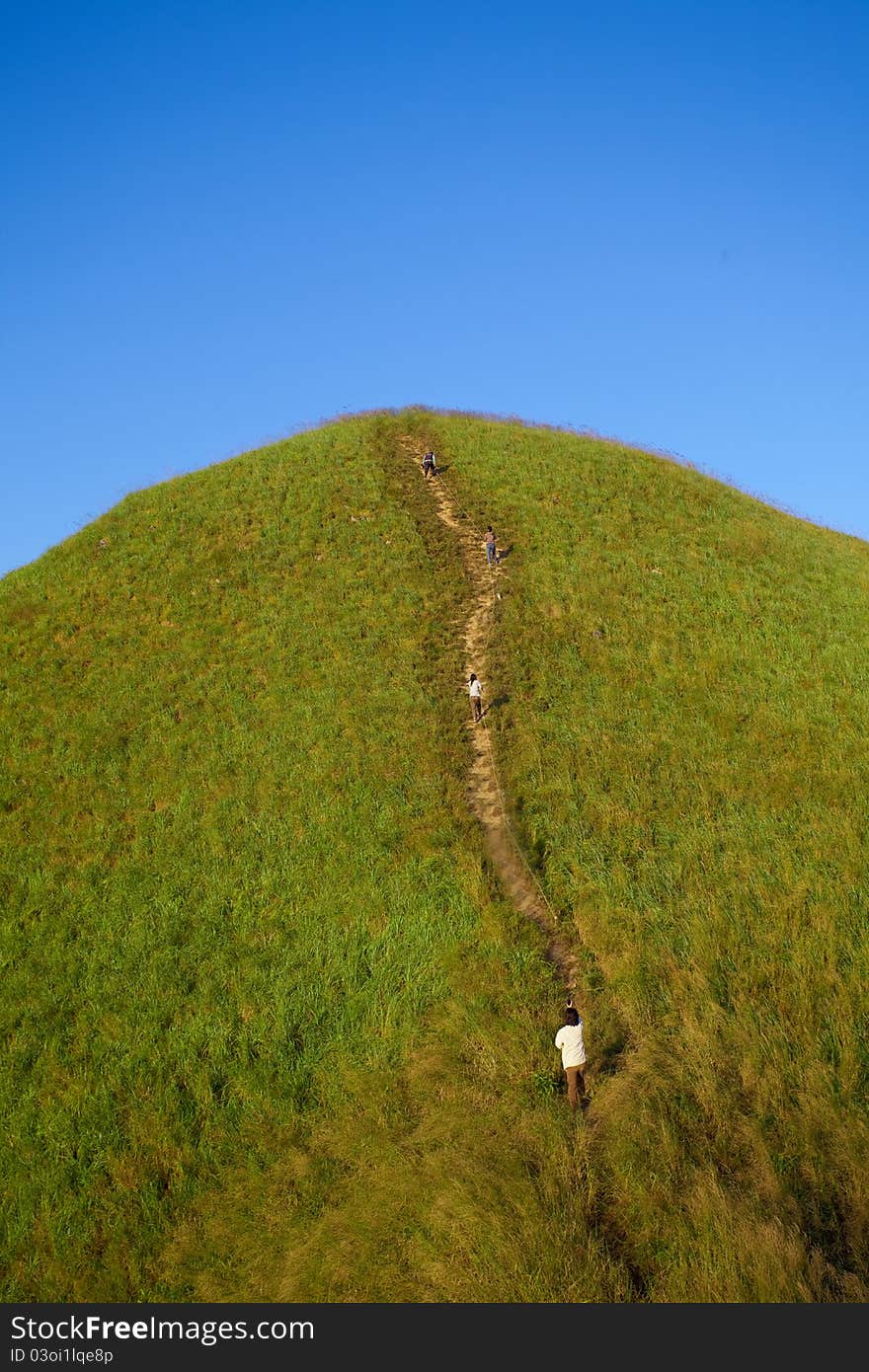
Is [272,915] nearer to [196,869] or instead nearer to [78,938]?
[196,869]

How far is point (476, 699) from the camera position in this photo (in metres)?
26.7

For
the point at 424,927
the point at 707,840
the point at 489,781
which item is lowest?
the point at 424,927

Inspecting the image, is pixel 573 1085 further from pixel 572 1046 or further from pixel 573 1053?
pixel 572 1046

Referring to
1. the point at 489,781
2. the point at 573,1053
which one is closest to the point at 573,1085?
the point at 573,1053

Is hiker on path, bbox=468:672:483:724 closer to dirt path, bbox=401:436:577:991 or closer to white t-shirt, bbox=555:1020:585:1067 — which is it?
dirt path, bbox=401:436:577:991

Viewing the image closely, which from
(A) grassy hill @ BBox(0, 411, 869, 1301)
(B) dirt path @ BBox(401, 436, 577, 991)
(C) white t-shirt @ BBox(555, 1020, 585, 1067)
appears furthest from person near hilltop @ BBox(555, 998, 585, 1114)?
(B) dirt path @ BBox(401, 436, 577, 991)

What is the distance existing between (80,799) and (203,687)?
19.1 feet

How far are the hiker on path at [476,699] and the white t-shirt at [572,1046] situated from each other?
543 inches

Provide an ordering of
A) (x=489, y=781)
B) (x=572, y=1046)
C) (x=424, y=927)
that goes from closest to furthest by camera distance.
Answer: (x=572, y=1046), (x=424, y=927), (x=489, y=781)

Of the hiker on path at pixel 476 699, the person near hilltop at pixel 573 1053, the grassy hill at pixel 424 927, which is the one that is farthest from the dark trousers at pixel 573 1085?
the hiker on path at pixel 476 699

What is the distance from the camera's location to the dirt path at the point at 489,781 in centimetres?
1831

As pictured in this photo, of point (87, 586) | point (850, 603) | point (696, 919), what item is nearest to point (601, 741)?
point (696, 919)

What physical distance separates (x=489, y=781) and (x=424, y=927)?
19.8ft

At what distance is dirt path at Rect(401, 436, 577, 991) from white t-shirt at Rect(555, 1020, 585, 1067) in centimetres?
295
